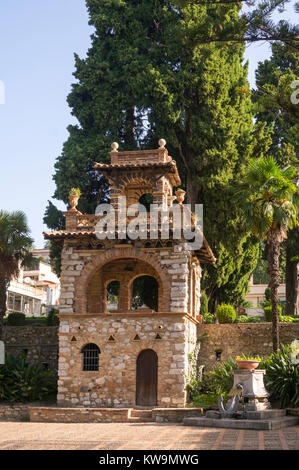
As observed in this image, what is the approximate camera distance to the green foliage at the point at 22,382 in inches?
928

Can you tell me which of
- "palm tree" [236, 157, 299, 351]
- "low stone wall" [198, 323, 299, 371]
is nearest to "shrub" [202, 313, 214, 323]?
"low stone wall" [198, 323, 299, 371]

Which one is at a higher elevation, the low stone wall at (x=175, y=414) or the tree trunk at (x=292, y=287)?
the tree trunk at (x=292, y=287)

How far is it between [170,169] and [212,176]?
583 cm

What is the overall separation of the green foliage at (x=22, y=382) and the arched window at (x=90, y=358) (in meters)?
2.94

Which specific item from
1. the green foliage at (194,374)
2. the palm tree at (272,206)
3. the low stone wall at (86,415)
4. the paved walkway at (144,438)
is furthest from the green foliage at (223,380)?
the paved walkway at (144,438)

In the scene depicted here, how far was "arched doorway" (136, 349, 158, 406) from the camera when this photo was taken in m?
21.8

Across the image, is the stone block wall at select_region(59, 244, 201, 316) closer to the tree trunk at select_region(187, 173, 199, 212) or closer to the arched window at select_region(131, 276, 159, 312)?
the arched window at select_region(131, 276, 159, 312)

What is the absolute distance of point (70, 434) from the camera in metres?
15.3

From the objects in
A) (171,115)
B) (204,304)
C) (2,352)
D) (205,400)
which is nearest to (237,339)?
(204,304)

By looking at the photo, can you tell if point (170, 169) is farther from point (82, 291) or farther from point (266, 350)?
point (266, 350)

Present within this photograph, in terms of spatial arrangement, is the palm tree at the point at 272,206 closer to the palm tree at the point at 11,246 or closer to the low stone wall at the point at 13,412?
the low stone wall at the point at 13,412

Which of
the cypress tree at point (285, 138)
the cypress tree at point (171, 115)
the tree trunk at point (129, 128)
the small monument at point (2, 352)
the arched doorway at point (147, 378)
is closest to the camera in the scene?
the arched doorway at point (147, 378)

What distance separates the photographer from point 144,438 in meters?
14.1

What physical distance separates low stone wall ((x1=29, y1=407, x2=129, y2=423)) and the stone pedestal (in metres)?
4.28
